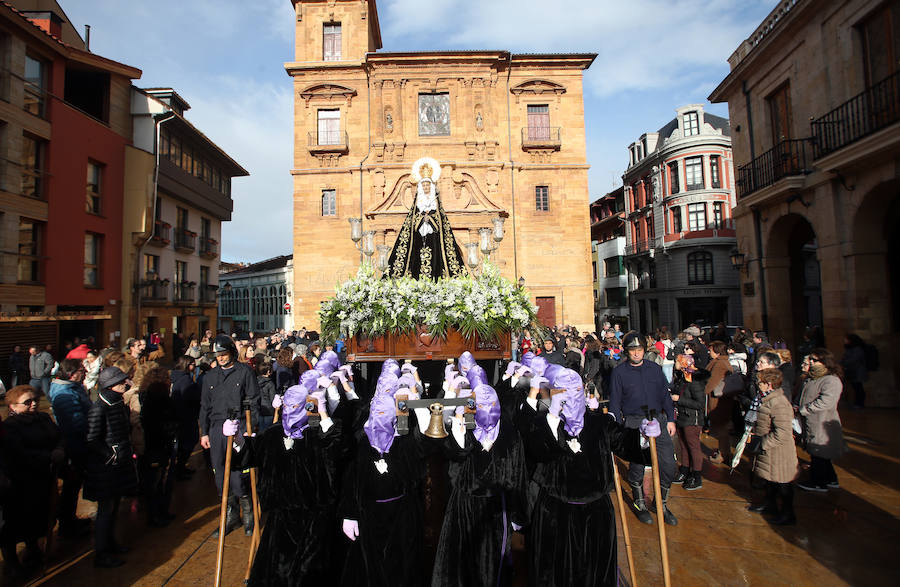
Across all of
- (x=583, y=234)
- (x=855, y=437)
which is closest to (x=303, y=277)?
(x=583, y=234)

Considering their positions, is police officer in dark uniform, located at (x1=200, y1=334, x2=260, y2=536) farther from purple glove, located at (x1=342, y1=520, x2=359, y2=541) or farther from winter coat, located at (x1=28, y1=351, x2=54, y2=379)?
winter coat, located at (x1=28, y1=351, x2=54, y2=379)

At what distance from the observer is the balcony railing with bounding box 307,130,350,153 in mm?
23906

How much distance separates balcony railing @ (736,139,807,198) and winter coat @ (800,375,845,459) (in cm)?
881

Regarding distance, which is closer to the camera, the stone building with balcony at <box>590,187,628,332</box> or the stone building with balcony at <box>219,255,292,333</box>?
the stone building with balcony at <box>590,187,628,332</box>

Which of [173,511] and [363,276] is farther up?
[363,276]

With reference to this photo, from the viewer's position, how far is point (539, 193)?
24.9 meters

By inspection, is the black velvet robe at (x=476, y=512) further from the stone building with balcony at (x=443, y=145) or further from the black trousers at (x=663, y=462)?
the stone building with balcony at (x=443, y=145)

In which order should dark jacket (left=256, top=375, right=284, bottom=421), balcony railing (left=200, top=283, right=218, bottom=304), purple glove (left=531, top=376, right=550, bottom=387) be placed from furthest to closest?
balcony railing (left=200, top=283, right=218, bottom=304) < dark jacket (left=256, top=375, right=284, bottom=421) < purple glove (left=531, top=376, right=550, bottom=387)

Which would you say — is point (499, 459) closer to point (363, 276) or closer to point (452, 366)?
point (452, 366)

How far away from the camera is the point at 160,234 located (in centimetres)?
2117

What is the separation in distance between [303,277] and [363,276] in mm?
19186

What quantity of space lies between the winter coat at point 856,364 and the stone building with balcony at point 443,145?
1371 cm

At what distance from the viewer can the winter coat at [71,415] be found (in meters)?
5.24

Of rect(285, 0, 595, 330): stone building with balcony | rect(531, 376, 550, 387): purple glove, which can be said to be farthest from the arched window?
rect(531, 376, 550, 387): purple glove
